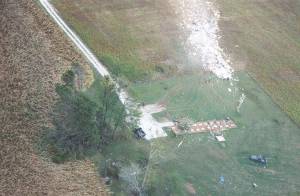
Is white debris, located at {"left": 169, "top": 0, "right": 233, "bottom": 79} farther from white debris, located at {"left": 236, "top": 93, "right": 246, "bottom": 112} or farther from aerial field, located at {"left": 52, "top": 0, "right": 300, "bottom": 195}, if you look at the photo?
white debris, located at {"left": 236, "top": 93, "right": 246, "bottom": 112}

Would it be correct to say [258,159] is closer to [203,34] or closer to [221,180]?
[221,180]

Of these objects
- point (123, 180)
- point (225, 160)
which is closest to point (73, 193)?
point (123, 180)

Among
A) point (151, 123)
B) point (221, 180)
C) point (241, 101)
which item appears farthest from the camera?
point (241, 101)

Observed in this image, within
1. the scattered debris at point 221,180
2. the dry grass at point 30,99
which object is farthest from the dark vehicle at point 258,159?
the dry grass at point 30,99

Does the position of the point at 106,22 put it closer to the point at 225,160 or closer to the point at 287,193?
the point at 225,160

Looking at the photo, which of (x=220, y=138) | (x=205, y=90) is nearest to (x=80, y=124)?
(x=220, y=138)
